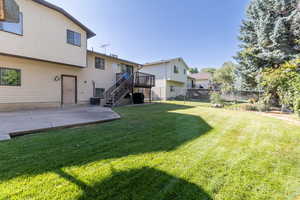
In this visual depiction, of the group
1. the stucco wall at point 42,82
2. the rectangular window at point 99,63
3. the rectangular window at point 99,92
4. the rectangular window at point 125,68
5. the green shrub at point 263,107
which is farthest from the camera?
the rectangular window at point 125,68

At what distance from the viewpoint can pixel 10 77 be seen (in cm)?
734

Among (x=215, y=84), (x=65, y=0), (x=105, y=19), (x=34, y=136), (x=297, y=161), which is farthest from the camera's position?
(x=215, y=84)

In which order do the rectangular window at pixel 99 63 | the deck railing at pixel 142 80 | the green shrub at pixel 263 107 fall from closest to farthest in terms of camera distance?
1. the green shrub at pixel 263 107
2. the rectangular window at pixel 99 63
3. the deck railing at pixel 142 80

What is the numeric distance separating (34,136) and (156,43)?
57.0ft

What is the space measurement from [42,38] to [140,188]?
9.39 m

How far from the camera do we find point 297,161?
9.03 ft

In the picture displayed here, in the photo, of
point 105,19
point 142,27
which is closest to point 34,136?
point 105,19

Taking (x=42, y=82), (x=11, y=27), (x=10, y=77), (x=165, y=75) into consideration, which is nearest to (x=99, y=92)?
(x=42, y=82)

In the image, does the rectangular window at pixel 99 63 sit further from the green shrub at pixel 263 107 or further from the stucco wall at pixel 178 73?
the green shrub at pixel 263 107

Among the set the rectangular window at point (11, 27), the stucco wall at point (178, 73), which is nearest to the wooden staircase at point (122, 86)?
the rectangular window at point (11, 27)

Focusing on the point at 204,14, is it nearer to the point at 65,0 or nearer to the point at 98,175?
the point at 65,0

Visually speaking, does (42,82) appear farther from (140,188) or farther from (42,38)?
(140,188)

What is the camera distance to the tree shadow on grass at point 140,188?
1.73 metres

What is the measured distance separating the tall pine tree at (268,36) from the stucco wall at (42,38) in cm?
1269
